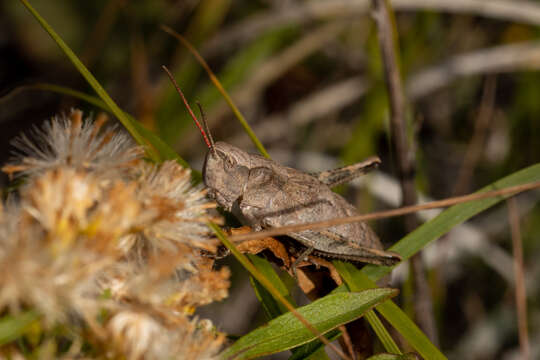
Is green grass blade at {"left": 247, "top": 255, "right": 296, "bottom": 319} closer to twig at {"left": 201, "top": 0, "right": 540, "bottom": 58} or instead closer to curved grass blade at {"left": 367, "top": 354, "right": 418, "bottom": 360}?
curved grass blade at {"left": 367, "top": 354, "right": 418, "bottom": 360}

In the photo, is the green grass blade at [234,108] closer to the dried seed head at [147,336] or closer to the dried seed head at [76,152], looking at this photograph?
the dried seed head at [76,152]

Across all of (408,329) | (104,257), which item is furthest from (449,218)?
(104,257)

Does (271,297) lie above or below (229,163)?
below

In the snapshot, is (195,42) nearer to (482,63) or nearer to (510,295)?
(482,63)

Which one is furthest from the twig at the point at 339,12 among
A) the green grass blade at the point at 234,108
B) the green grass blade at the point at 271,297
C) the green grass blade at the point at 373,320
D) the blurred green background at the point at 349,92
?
the green grass blade at the point at 271,297

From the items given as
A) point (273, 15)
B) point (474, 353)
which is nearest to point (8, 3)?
point (273, 15)

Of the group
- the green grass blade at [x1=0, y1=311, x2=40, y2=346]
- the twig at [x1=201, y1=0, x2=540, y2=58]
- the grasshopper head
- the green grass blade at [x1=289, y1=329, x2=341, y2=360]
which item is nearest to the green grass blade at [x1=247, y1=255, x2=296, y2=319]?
the green grass blade at [x1=289, y1=329, x2=341, y2=360]

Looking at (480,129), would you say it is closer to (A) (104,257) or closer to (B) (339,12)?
(B) (339,12)

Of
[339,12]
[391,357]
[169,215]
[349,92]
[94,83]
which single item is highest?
[339,12]
